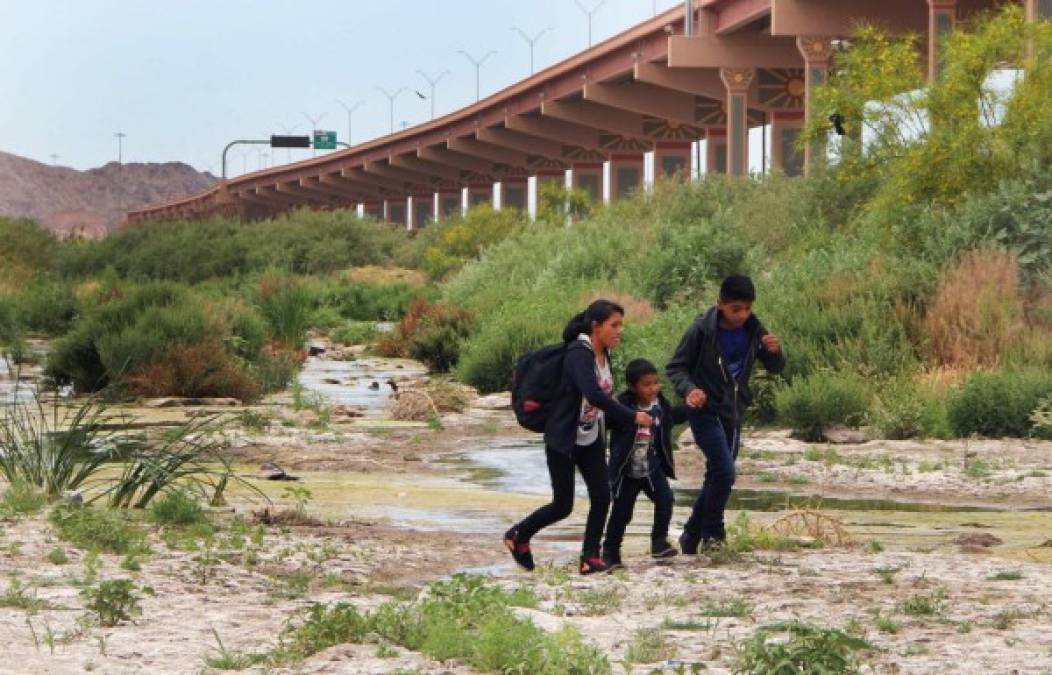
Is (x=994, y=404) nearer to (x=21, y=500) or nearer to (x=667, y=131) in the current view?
(x=21, y=500)

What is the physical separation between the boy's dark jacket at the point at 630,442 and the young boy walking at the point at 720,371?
0.18 meters

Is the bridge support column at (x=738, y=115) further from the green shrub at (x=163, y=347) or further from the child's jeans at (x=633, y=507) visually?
the child's jeans at (x=633, y=507)

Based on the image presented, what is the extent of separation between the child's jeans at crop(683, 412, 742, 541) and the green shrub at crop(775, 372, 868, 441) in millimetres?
9661

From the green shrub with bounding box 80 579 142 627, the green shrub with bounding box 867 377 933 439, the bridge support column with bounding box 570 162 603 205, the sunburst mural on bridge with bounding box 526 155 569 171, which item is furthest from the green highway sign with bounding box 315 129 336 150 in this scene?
the green shrub with bounding box 80 579 142 627

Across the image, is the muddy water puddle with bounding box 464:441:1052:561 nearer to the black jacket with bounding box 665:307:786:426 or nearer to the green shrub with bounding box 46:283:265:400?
the black jacket with bounding box 665:307:786:426

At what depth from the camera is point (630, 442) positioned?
1247 centimetres

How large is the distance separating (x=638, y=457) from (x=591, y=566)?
2.35 feet

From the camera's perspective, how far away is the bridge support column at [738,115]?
61469 millimetres

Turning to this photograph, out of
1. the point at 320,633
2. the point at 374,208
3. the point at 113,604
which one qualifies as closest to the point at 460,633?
the point at 320,633

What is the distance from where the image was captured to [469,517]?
15695mm

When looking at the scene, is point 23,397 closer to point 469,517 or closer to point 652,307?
point 652,307

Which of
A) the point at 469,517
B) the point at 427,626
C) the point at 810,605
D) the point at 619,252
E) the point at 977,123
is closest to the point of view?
the point at 427,626

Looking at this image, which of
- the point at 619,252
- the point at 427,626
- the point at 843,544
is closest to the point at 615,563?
the point at 843,544

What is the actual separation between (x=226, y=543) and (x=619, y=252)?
1161 inches
